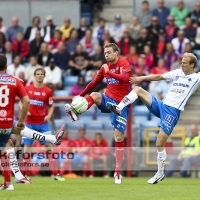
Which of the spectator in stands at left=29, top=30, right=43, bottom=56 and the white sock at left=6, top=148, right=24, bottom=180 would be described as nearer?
the white sock at left=6, top=148, right=24, bottom=180

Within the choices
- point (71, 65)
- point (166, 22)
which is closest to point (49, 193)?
point (71, 65)

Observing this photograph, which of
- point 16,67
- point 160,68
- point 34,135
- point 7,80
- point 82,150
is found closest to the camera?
point 7,80

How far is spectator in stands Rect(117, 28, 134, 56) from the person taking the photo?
23062 millimetres

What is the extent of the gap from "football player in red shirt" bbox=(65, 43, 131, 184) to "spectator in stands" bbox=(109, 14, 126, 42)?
973 centimetres

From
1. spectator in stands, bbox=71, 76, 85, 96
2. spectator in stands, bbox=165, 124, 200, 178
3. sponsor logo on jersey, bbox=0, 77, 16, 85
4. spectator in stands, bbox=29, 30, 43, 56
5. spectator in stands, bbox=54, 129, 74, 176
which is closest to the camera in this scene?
sponsor logo on jersey, bbox=0, 77, 16, 85

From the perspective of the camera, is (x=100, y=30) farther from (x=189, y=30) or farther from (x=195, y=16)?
(x=195, y=16)

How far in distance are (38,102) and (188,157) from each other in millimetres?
4936

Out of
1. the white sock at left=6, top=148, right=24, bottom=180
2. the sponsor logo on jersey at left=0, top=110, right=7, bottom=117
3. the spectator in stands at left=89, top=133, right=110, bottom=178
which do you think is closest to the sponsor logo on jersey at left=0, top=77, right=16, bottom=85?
the sponsor logo on jersey at left=0, top=110, right=7, bottom=117

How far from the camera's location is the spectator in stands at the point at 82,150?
1970cm

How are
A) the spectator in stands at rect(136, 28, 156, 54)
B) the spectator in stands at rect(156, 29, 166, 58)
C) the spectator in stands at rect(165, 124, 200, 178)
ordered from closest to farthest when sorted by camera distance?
the spectator in stands at rect(165, 124, 200, 178) < the spectator in stands at rect(156, 29, 166, 58) < the spectator in stands at rect(136, 28, 156, 54)

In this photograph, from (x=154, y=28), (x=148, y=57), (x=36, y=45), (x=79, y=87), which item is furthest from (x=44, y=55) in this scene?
(x=154, y=28)

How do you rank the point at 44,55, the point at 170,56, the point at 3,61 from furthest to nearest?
the point at 44,55
the point at 170,56
the point at 3,61

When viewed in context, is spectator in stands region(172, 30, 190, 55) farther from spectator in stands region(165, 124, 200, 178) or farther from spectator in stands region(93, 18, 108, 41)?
spectator in stands region(165, 124, 200, 178)

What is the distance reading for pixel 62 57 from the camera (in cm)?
2327
